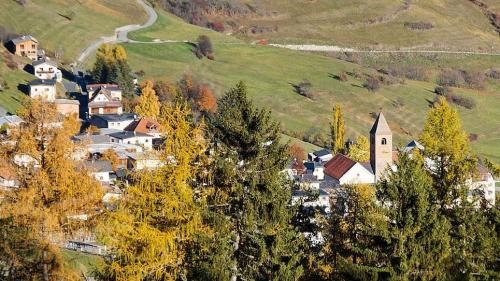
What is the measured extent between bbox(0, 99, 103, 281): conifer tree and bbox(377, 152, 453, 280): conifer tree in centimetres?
821

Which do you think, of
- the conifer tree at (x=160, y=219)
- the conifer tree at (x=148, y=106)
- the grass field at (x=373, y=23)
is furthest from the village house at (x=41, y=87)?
the grass field at (x=373, y=23)

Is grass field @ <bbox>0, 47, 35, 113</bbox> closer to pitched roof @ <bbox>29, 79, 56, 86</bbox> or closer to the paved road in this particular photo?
pitched roof @ <bbox>29, 79, 56, 86</bbox>

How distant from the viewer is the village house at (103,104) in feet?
307

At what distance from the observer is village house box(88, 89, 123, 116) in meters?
93.7

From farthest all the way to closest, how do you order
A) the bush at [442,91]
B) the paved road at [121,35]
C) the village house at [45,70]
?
the bush at [442,91]
the paved road at [121,35]
the village house at [45,70]

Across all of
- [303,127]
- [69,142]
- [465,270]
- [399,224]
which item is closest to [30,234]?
[69,142]

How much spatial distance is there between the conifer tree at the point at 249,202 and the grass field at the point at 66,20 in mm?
96773

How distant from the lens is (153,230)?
20.5 meters

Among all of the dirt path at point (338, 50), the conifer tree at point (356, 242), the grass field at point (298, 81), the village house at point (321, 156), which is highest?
the conifer tree at point (356, 242)

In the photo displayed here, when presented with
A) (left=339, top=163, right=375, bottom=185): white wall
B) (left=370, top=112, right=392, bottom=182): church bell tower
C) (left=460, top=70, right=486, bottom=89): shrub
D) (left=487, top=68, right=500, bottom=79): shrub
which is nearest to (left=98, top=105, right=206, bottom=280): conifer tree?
(left=339, top=163, right=375, bottom=185): white wall

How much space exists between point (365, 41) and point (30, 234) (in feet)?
512

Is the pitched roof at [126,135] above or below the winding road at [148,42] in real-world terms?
above

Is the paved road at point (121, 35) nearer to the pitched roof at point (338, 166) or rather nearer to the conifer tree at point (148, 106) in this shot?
the conifer tree at point (148, 106)

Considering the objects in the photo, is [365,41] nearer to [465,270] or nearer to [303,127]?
[303,127]
